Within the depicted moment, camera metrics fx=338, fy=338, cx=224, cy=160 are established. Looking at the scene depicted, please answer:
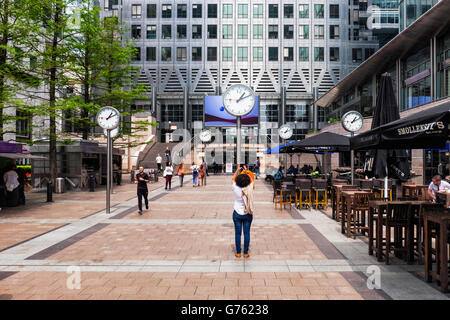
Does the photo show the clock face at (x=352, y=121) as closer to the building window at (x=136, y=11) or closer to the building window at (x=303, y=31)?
the building window at (x=303, y=31)

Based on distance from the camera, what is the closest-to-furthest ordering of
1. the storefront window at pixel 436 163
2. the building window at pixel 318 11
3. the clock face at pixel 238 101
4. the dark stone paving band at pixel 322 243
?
the dark stone paving band at pixel 322 243 < the clock face at pixel 238 101 < the storefront window at pixel 436 163 < the building window at pixel 318 11

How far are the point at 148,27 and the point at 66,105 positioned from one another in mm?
43666

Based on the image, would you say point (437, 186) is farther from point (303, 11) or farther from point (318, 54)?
point (303, 11)

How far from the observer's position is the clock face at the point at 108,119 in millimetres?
12820

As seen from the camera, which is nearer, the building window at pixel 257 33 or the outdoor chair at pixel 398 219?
the outdoor chair at pixel 398 219

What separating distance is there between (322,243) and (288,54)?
1999 inches

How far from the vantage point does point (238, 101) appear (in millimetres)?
7805

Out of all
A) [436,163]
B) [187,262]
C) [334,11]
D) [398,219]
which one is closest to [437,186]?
[398,219]

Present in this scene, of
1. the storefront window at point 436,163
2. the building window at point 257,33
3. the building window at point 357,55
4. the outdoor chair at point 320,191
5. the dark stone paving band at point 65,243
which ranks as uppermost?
the building window at point 257,33

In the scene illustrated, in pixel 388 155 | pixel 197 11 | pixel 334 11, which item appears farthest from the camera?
pixel 197 11

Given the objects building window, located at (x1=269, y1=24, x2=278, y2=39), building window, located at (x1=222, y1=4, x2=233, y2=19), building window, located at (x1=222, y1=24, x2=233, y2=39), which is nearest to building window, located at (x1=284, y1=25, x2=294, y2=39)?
building window, located at (x1=269, y1=24, x2=278, y2=39)

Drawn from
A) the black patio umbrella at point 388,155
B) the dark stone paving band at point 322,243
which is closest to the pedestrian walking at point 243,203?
the dark stone paving band at point 322,243

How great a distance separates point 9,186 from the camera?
1389 centimetres

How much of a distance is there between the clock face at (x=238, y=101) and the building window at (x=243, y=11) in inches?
2027
